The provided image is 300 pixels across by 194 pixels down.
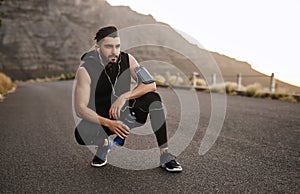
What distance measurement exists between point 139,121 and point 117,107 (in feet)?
1.13

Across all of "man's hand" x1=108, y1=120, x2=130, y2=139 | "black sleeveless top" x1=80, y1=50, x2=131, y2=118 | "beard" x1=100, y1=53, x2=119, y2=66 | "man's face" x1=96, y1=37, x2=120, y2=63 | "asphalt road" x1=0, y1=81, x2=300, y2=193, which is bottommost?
"asphalt road" x1=0, y1=81, x2=300, y2=193

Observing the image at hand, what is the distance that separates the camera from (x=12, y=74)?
70438 millimetres

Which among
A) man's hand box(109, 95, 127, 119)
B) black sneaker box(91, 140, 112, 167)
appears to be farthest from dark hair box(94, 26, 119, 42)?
black sneaker box(91, 140, 112, 167)

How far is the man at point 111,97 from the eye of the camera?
2.84 meters

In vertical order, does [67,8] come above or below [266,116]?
above

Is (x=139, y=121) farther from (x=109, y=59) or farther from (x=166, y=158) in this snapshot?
(x=109, y=59)

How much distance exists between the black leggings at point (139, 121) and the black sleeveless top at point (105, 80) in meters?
0.17

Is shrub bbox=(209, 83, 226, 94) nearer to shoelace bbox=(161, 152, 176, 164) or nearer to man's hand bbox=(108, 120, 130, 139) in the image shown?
shoelace bbox=(161, 152, 176, 164)

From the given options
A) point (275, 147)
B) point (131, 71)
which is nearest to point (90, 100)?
point (131, 71)

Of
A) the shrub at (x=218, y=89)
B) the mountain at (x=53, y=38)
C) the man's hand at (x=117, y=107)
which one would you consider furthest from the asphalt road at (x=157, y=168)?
the mountain at (x=53, y=38)

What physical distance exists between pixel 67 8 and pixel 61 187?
117142mm

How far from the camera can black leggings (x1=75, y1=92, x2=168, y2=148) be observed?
3.12m

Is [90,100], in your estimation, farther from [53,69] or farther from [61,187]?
[53,69]

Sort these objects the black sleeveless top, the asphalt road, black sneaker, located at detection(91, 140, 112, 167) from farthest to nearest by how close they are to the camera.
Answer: black sneaker, located at detection(91, 140, 112, 167) < the black sleeveless top < the asphalt road
